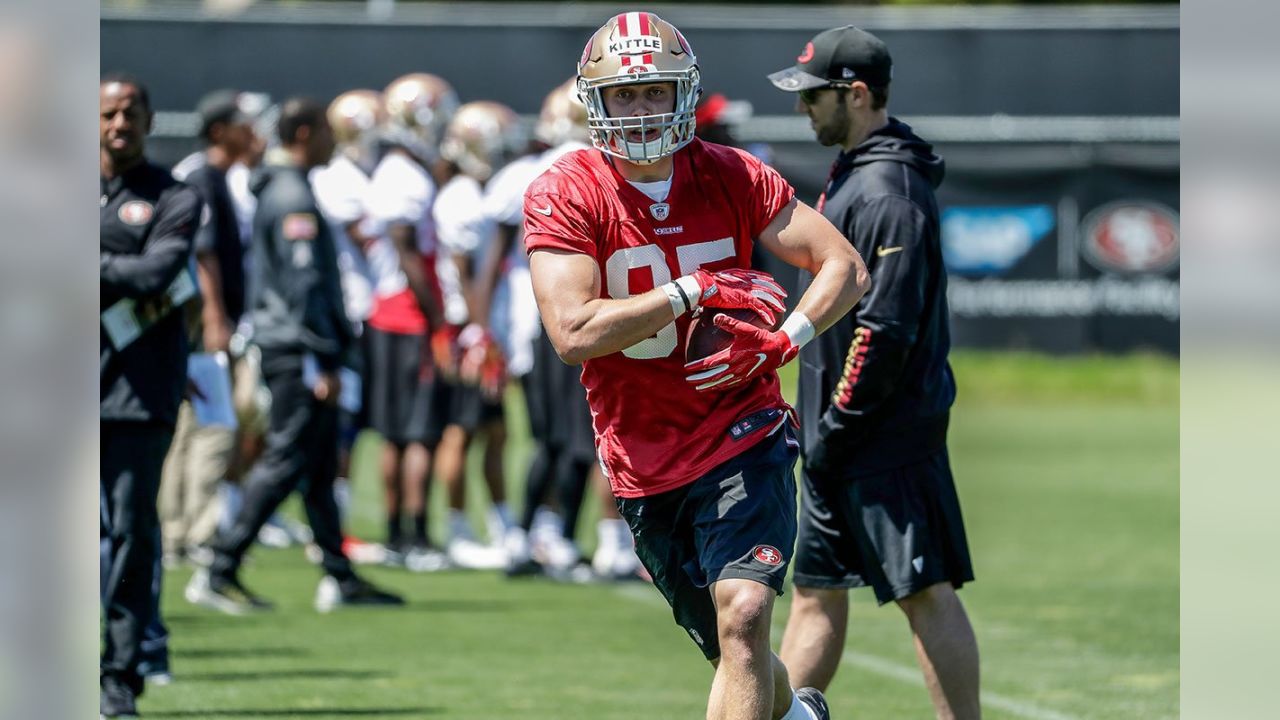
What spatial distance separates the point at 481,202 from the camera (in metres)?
12.8

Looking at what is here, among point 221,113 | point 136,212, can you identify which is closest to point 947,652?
point 136,212

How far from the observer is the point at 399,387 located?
41.8 ft

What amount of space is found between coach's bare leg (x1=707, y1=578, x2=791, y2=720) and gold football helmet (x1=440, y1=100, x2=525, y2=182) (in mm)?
8288

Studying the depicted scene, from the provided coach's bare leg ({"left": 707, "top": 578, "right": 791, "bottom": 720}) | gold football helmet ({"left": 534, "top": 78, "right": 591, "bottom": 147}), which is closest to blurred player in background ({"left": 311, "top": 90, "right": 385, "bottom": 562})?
gold football helmet ({"left": 534, "top": 78, "right": 591, "bottom": 147})

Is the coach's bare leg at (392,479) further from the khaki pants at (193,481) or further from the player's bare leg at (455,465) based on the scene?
the khaki pants at (193,481)

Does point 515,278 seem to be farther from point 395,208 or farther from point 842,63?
point 842,63

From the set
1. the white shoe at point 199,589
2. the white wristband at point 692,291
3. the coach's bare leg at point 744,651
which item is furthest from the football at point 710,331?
the white shoe at point 199,589

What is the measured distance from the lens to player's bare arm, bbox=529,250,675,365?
5.10 meters

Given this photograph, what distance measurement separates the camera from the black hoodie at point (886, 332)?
19.9 ft

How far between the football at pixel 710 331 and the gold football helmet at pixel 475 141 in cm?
801
